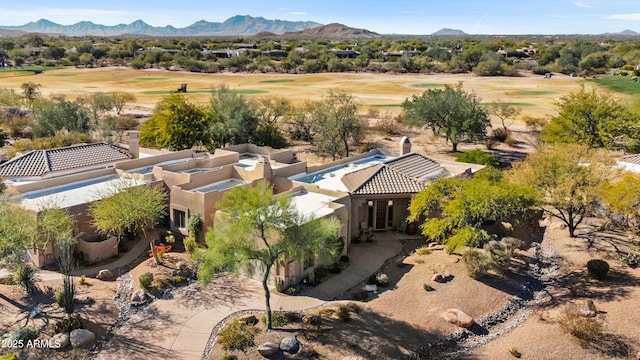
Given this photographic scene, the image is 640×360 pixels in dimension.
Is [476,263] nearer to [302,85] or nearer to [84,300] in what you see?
[84,300]

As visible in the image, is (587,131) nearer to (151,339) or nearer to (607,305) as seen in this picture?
(607,305)

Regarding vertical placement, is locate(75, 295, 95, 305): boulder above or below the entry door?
below

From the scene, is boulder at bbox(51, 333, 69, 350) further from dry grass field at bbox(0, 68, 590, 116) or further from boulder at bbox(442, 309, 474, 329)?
dry grass field at bbox(0, 68, 590, 116)

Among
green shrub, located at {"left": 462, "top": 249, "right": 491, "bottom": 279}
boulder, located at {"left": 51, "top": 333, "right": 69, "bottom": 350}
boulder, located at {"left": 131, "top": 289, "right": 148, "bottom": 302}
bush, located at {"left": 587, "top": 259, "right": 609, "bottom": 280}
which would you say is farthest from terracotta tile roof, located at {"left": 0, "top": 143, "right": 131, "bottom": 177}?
bush, located at {"left": 587, "top": 259, "right": 609, "bottom": 280}

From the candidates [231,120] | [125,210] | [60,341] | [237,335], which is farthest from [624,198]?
[231,120]

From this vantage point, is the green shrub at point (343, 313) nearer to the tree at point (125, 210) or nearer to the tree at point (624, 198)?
the tree at point (125, 210)

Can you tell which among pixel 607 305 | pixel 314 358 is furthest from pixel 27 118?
pixel 607 305
